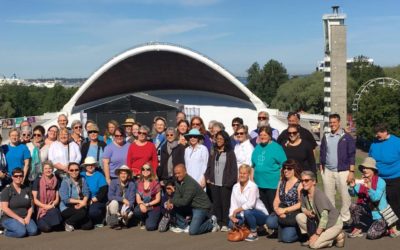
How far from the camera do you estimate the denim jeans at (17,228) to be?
22.0 ft

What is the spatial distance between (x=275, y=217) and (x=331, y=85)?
33.8 metres

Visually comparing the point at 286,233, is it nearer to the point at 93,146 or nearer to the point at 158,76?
the point at 93,146

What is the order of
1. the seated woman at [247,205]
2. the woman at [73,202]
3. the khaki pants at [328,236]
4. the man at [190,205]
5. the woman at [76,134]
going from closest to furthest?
the khaki pants at [328,236] → the seated woman at [247,205] → the man at [190,205] → the woman at [73,202] → the woman at [76,134]

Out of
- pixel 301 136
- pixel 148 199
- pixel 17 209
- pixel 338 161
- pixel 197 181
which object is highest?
pixel 301 136

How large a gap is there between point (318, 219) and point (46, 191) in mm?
3682

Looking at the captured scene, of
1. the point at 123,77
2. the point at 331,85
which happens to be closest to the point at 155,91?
the point at 123,77

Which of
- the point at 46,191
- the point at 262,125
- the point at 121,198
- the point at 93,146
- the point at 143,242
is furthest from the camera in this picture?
the point at 93,146

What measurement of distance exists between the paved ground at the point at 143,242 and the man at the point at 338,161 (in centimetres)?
98

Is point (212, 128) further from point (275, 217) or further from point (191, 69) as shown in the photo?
point (191, 69)

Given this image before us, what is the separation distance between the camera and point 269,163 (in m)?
6.58

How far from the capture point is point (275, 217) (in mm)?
6250

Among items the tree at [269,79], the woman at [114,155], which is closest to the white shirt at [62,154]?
the woman at [114,155]

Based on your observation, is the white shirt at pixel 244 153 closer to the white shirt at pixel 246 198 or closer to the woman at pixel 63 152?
the white shirt at pixel 246 198

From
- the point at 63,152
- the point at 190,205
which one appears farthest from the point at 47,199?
the point at 190,205
